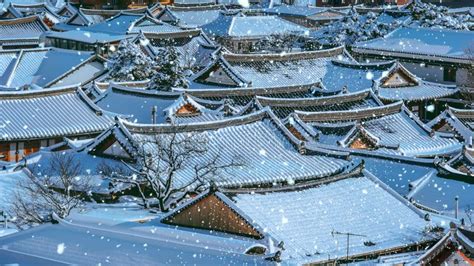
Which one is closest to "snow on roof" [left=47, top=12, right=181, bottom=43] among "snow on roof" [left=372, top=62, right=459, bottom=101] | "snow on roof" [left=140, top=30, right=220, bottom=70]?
"snow on roof" [left=140, top=30, right=220, bottom=70]

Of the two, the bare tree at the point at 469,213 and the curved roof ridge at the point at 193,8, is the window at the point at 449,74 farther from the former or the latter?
the curved roof ridge at the point at 193,8

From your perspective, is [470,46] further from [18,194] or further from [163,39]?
[18,194]

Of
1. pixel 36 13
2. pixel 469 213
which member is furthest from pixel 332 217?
pixel 36 13

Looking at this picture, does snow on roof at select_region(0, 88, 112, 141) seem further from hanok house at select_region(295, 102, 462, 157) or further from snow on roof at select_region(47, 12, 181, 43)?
snow on roof at select_region(47, 12, 181, 43)

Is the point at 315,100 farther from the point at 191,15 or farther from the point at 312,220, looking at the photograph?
the point at 191,15

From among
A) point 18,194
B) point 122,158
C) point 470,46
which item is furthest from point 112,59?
point 18,194

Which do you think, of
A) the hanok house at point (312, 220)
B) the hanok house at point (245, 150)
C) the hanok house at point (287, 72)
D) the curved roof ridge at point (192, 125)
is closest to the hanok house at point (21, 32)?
the hanok house at point (287, 72)
